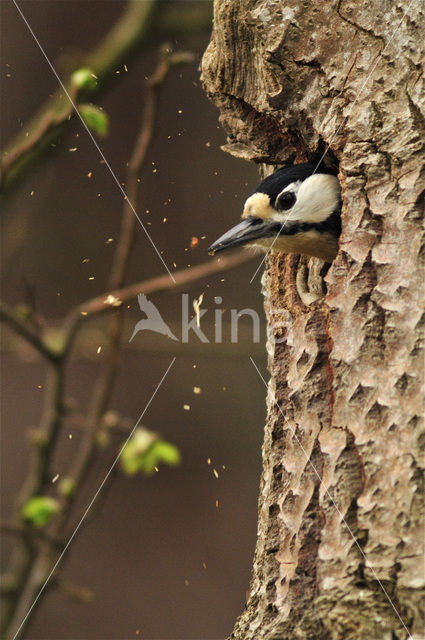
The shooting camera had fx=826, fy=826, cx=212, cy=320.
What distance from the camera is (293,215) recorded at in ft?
9.09

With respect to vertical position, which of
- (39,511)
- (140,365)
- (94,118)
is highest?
(94,118)

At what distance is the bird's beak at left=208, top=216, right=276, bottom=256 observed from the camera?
8.85 feet

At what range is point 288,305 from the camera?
2.51 metres

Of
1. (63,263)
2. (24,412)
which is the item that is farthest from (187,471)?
(63,263)

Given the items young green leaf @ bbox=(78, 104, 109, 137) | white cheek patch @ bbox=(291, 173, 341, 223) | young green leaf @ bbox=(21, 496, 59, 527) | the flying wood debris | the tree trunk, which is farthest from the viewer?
the flying wood debris

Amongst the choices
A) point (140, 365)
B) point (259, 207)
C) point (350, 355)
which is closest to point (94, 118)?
point (259, 207)

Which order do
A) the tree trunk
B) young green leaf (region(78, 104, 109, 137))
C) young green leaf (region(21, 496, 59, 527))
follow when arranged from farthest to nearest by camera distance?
young green leaf (region(21, 496, 59, 527))
young green leaf (region(78, 104, 109, 137))
the tree trunk

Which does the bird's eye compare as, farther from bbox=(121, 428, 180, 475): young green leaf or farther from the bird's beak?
bbox=(121, 428, 180, 475): young green leaf

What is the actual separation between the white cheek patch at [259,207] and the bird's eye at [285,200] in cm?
3

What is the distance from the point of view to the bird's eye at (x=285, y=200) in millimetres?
2709

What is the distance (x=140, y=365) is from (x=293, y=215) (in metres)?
2.29

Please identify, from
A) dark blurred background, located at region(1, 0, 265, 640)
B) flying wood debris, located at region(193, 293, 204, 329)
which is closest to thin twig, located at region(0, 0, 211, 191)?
dark blurred background, located at region(1, 0, 265, 640)

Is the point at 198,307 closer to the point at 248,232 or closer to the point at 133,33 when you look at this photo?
the point at 133,33

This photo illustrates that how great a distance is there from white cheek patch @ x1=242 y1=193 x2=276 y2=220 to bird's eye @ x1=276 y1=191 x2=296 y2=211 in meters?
0.03
